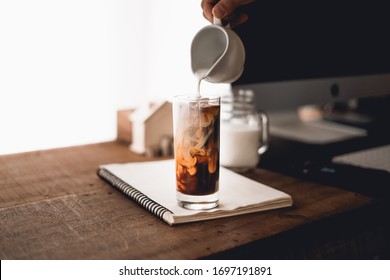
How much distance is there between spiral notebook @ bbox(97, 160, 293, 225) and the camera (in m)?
0.82

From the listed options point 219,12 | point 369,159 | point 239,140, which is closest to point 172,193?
point 239,140

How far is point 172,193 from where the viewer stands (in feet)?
3.01

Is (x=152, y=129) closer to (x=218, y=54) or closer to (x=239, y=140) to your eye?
(x=239, y=140)

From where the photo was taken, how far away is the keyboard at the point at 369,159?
3.82ft

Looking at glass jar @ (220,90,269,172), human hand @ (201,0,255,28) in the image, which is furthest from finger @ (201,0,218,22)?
glass jar @ (220,90,269,172)

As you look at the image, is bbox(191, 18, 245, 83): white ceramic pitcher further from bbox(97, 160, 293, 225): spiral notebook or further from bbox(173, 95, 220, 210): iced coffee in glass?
bbox(97, 160, 293, 225): spiral notebook

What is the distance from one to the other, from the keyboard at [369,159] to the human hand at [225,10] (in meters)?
0.43

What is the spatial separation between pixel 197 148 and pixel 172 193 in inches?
5.5

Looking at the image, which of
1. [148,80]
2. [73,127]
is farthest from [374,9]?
[73,127]

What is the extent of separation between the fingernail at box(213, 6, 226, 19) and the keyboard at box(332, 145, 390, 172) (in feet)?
1.60

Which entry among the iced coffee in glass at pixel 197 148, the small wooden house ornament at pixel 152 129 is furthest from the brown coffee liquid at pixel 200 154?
the small wooden house ornament at pixel 152 129

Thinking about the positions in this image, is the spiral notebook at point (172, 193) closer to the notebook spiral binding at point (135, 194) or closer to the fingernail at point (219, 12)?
the notebook spiral binding at point (135, 194)

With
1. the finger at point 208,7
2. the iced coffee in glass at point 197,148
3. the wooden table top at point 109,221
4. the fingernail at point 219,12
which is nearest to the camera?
the wooden table top at point 109,221

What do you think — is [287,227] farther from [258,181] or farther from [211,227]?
[258,181]
